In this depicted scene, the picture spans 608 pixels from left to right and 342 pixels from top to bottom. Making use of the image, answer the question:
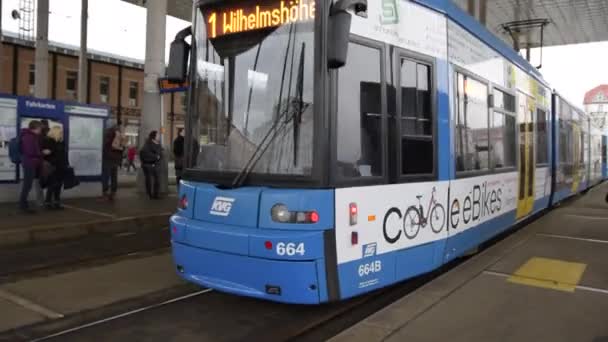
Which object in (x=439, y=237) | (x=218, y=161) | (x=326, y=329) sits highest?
(x=218, y=161)

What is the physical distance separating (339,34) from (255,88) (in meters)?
0.90

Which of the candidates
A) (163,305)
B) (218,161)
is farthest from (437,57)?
(163,305)

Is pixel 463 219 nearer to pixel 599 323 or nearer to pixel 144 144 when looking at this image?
pixel 599 323

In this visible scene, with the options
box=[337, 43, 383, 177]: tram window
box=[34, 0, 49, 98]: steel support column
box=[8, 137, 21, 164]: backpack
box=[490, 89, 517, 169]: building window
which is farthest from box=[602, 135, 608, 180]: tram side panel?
box=[34, 0, 49, 98]: steel support column

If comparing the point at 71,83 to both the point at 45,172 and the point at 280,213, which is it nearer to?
the point at 45,172

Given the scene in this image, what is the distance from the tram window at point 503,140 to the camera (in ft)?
23.0

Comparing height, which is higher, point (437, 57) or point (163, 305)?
point (437, 57)

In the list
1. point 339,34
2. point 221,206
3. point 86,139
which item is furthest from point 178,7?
point 339,34

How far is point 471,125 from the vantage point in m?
6.15

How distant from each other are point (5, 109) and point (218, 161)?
9054 mm

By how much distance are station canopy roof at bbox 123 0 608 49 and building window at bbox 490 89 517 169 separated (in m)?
14.0

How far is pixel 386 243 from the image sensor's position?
450 cm

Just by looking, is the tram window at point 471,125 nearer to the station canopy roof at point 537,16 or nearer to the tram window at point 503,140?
the tram window at point 503,140

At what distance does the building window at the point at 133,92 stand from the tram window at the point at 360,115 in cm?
4689
